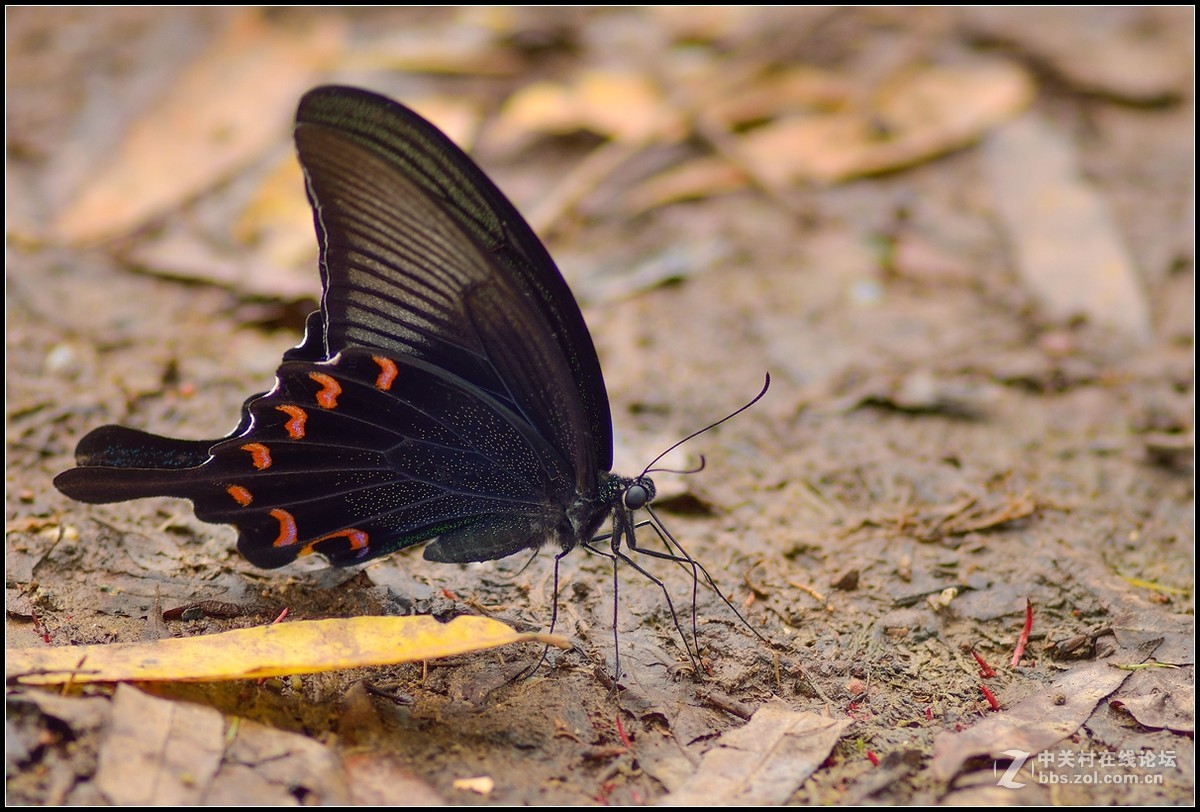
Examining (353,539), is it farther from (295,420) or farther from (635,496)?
(635,496)

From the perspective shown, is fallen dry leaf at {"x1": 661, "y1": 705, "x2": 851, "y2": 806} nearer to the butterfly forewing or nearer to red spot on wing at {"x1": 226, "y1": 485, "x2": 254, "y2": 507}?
the butterfly forewing

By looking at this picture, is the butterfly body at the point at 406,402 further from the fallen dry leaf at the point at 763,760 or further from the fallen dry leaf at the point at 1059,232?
the fallen dry leaf at the point at 1059,232

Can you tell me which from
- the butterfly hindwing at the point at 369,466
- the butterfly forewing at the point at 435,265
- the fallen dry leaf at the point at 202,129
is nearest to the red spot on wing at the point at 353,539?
the butterfly hindwing at the point at 369,466

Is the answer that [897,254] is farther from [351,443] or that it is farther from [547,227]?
[351,443]

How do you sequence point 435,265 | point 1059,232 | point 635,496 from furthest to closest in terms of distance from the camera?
1. point 1059,232
2. point 635,496
3. point 435,265

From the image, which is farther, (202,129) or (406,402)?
(202,129)

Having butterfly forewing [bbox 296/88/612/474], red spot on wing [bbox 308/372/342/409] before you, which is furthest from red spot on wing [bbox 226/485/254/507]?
butterfly forewing [bbox 296/88/612/474]

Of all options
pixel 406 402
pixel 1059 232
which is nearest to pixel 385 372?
pixel 406 402
